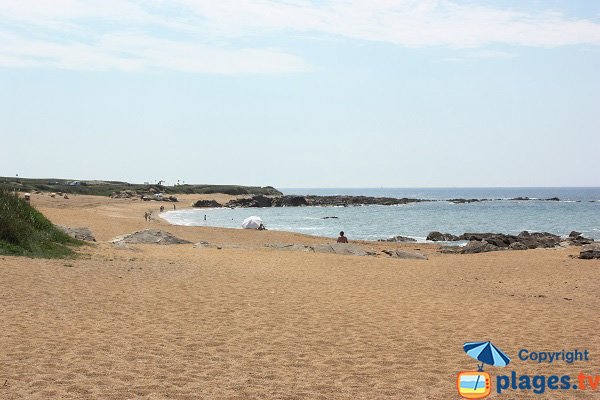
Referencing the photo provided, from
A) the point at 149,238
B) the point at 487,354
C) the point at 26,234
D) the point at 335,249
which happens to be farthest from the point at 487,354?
the point at 149,238

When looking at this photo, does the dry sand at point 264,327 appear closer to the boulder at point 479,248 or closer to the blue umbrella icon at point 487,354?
the blue umbrella icon at point 487,354

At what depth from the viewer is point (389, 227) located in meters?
60.2

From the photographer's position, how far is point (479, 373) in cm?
821

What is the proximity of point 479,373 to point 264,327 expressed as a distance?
4.32 meters

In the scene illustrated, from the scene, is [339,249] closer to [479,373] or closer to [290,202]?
[479,373]

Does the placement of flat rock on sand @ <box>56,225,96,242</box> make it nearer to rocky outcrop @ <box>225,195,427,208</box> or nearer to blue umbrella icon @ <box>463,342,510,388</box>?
blue umbrella icon @ <box>463,342,510,388</box>

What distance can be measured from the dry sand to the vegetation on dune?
1.26m

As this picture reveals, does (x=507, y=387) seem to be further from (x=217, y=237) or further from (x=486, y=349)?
(x=217, y=237)

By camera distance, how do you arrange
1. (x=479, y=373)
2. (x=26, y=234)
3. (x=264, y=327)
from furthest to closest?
(x=26, y=234) < (x=264, y=327) < (x=479, y=373)

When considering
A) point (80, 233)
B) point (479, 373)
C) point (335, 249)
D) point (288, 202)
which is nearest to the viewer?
point (479, 373)

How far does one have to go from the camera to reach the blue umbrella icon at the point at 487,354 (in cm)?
870

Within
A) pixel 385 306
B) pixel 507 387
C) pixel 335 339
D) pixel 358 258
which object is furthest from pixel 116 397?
pixel 358 258

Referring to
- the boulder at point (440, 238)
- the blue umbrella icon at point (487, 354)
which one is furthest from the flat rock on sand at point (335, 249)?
the boulder at point (440, 238)

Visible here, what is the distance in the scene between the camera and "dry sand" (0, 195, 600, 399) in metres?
7.47
